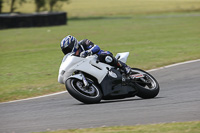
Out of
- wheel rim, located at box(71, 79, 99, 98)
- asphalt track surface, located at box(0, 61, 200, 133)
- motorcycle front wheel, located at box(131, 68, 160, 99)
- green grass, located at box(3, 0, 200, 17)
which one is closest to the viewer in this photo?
asphalt track surface, located at box(0, 61, 200, 133)

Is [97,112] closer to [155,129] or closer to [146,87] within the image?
[155,129]

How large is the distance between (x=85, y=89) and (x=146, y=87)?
1540mm

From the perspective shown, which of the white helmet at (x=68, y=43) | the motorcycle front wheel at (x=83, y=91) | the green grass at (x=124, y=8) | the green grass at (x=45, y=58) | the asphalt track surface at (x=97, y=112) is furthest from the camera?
the green grass at (x=124, y=8)

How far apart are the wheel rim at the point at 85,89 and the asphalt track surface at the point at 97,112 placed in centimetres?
23

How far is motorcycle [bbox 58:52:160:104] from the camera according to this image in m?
8.02

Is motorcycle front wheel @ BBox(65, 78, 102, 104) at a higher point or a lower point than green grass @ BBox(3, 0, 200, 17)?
higher

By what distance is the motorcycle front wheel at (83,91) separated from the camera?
25.8 feet

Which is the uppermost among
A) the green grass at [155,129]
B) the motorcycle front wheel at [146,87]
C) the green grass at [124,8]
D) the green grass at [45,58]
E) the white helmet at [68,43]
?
the white helmet at [68,43]

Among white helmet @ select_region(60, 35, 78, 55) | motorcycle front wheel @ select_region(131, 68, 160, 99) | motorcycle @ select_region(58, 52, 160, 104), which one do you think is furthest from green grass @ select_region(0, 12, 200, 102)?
motorcycle front wheel @ select_region(131, 68, 160, 99)

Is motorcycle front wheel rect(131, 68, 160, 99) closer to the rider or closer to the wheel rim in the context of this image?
the rider

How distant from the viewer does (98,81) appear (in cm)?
827

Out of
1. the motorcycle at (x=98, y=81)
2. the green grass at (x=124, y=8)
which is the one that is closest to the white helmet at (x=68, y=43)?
the motorcycle at (x=98, y=81)

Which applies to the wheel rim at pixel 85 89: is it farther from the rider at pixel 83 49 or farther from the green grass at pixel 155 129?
the green grass at pixel 155 129

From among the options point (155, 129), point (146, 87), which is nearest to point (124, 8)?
point (146, 87)
